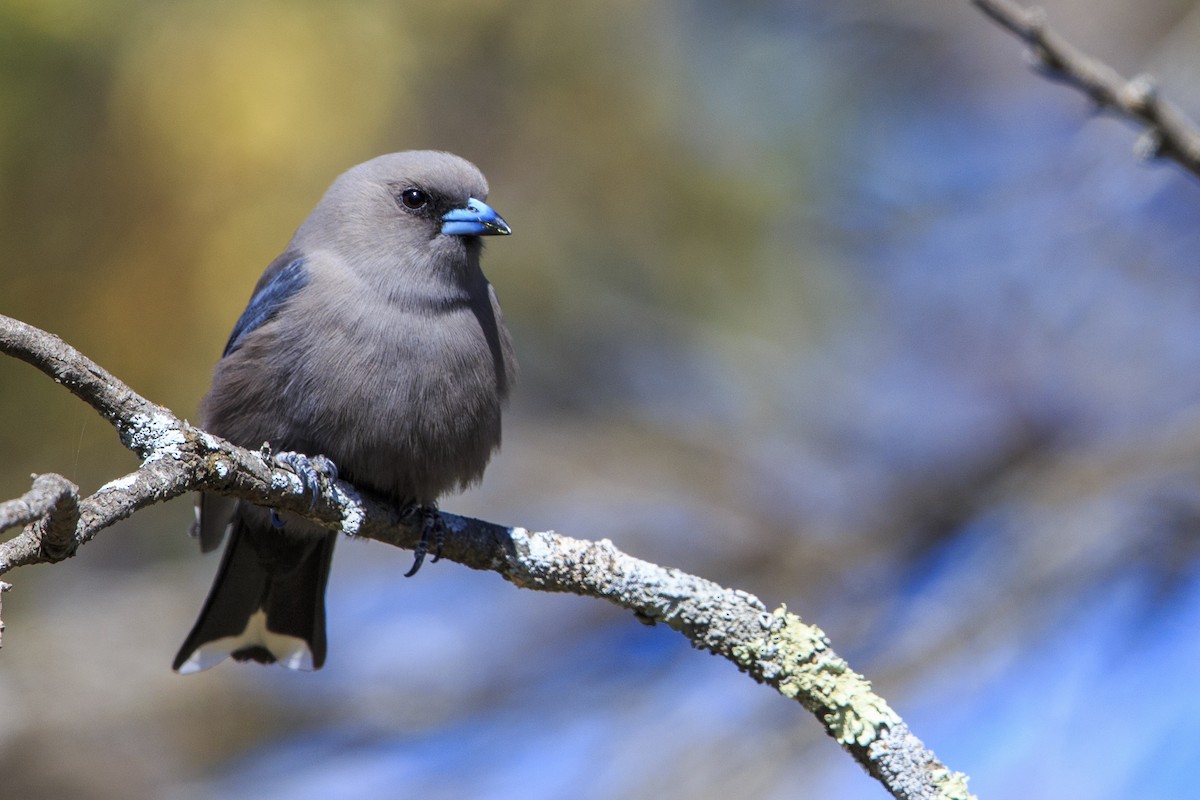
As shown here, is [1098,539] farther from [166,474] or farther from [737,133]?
[166,474]

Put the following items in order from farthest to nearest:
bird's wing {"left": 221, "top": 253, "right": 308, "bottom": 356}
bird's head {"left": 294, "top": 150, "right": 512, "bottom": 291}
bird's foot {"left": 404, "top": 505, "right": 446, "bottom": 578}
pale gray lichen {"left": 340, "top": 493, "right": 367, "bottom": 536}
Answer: bird's head {"left": 294, "top": 150, "right": 512, "bottom": 291} < bird's wing {"left": 221, "top": 253, "right": 308, "bottom": 356} < bird's foot {"left": 404, "top": 505, "right": 446, "bottom": 578} < pale gray lichen {"left": 340, "top": 493, "right": 367, "bottom": 536}

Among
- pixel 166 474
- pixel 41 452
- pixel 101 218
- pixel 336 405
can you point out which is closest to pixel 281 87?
pixel 101 218

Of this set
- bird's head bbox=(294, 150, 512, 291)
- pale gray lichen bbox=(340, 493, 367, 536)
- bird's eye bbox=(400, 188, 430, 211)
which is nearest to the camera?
pale gray lichen bbox=(340, 493, 367, 536)

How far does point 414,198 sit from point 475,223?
28 cm

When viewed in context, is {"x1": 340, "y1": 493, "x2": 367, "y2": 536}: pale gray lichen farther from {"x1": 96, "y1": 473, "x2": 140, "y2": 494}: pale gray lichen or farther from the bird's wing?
{"x1": 96, "y1": 473, "x2": 140, "y2": 494}: pale gray lichen

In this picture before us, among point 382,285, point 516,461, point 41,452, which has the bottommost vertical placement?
point 382,285

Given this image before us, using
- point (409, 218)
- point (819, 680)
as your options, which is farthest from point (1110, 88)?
point (409, 218)

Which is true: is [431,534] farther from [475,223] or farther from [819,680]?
[819,680]

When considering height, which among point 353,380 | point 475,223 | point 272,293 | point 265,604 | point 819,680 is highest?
point 475,223

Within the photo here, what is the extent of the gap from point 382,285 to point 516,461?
9.40 ft

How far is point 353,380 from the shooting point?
12.2 feet

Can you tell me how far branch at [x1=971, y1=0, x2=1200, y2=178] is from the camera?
272cm

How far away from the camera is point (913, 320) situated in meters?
7.62

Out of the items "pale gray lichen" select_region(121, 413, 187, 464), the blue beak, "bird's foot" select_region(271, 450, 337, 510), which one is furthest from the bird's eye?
"pale gray lichen" select_region(121, 413, 187, 464)
